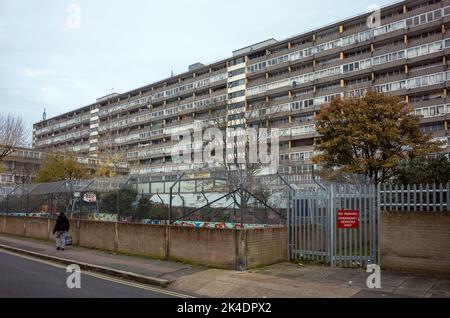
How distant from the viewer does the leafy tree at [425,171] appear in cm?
1504

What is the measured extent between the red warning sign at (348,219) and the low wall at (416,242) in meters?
0.77

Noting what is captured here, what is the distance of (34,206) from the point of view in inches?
926

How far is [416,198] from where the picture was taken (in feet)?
37.7

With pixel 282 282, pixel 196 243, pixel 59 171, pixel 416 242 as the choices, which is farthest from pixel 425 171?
pixel 59 171

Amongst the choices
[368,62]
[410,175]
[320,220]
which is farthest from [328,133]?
[368,62]

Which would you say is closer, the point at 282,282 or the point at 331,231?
the point at 282,282

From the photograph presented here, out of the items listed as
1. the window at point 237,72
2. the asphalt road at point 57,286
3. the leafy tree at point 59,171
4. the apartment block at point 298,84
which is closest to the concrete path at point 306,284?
the asphalt road at point 57,286

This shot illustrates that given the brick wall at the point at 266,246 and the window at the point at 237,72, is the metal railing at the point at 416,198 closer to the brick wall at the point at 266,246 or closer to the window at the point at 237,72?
the brick wall at the point at 266,246

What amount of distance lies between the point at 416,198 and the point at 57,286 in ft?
30.7

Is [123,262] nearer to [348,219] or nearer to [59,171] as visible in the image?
[348,219]

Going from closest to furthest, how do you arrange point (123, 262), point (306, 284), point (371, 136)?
point (306, 284), point (123, 262), point (371, 136)

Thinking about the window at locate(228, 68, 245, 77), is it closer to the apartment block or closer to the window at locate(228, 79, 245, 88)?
the apartment block

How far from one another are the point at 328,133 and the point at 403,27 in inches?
1520
